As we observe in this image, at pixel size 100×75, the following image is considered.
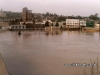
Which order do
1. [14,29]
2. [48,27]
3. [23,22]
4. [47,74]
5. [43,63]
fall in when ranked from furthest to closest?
[23,22] → [48,27] → [14,29] → [43,63] → [47,74]

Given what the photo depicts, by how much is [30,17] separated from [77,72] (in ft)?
29.1

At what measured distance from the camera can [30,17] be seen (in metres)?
10.6

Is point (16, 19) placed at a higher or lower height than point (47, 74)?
higher

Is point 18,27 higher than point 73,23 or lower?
lower

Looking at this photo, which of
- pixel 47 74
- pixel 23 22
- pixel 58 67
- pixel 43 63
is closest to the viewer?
pixel 47 74

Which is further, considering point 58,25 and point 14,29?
point 58,25

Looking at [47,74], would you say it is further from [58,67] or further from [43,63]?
[43,63]

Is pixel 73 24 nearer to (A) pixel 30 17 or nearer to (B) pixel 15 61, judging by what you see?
(A) pixel 30 17

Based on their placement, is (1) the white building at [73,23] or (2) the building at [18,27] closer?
(2) the building at [18,27]

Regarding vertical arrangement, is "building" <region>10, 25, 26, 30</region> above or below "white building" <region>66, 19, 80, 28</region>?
below

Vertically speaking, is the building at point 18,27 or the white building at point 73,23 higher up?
the white building at point 73,23

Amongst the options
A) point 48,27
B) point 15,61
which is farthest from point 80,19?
point 15,61

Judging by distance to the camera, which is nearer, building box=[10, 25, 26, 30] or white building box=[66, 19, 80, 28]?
building box=[10, 25, 26, 30]

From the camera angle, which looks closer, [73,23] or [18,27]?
[18,27]
